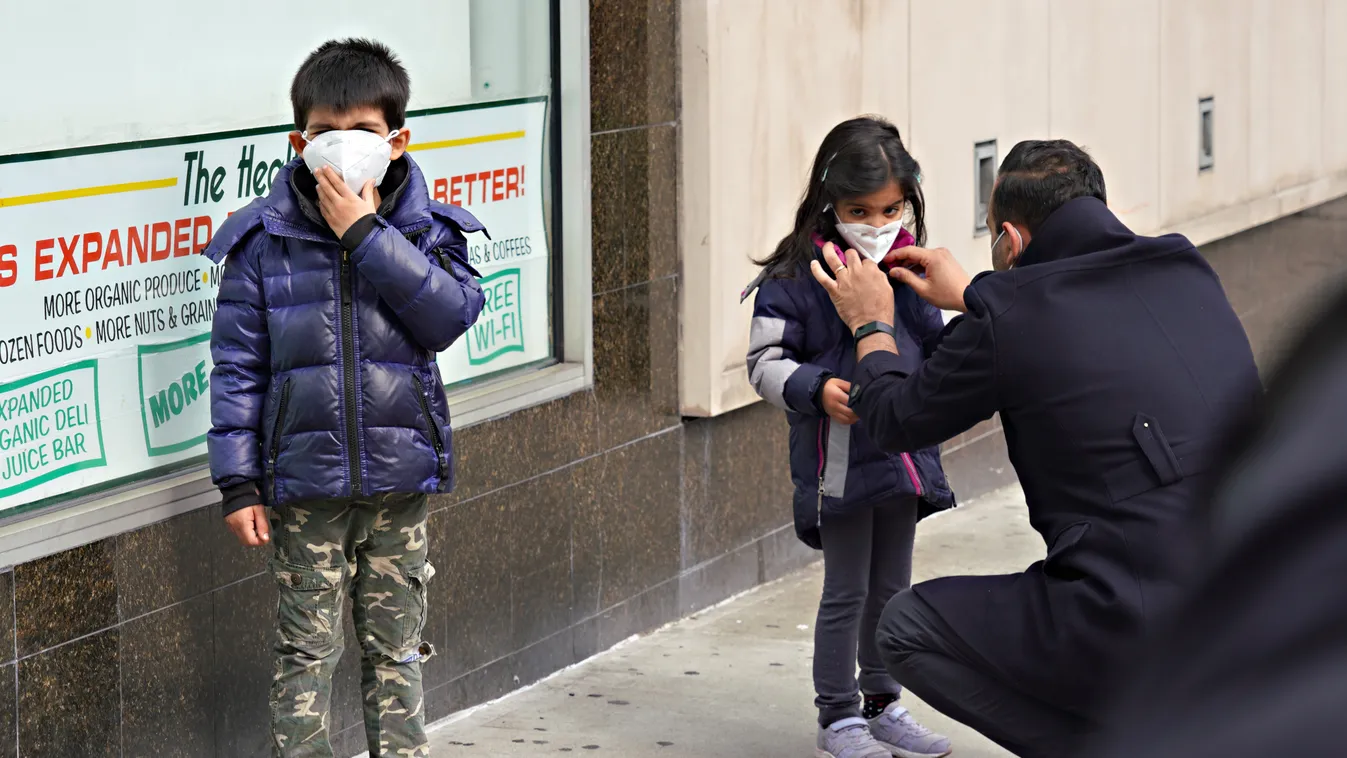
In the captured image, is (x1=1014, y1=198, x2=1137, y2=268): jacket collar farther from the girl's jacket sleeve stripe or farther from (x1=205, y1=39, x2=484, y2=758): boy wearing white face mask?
(x1=205, y1=39, x2=484, y2=758): boy wearing white face mask

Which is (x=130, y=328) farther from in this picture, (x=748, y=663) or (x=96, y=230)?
(x=748, y=663)

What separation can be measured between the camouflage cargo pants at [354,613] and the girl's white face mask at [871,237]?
117 cm

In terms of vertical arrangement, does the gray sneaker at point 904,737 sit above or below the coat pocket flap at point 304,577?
below

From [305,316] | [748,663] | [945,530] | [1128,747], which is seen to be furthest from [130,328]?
[945,530]

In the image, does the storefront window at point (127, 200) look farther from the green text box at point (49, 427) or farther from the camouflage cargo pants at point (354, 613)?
the camouflage cargo pants at point (354, 613)

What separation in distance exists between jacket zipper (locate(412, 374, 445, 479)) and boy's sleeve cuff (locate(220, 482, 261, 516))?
372 mm

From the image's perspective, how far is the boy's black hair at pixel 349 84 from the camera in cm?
381

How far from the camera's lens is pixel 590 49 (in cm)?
546

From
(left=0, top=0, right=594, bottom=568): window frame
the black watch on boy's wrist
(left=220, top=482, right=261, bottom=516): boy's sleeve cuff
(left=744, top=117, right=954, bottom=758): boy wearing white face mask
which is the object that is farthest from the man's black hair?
(left=0, top=0, right=594, bottom=568): window frame

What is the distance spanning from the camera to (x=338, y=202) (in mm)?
3758

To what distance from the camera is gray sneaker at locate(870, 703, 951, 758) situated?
15.5 ft

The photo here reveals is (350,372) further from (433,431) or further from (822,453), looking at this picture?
(822,453)

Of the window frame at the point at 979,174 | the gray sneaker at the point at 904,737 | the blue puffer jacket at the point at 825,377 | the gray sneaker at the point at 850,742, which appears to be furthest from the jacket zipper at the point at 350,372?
the window frame at the point at 979,174

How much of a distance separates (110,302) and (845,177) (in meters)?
1.65
